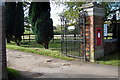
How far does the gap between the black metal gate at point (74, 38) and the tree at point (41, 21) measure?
3621mm

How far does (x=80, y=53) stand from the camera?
24.0 ft

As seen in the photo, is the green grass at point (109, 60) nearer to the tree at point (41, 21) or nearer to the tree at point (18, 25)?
the tree at point (41, 21)

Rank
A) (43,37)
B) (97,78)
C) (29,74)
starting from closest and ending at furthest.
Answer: (97,78) → (29,74) → (43,37)

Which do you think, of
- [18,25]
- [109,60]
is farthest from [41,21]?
[109,60]

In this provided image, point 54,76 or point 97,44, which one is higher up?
point 97,44

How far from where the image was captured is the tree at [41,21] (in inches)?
456

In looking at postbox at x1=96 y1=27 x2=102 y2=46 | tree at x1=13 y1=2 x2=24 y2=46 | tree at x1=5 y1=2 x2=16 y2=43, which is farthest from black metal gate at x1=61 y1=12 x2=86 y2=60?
tree at x1=5 y1=2 x2=16 y2=43

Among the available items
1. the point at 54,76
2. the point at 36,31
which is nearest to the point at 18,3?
the point at 36,31

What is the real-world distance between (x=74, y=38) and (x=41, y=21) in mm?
4899

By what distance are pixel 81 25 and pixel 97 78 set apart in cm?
339

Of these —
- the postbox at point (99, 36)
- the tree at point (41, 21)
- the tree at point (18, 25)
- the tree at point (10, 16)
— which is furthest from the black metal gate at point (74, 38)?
the tree at point (10, 16)

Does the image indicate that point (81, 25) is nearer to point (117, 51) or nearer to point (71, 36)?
point (71, 36)

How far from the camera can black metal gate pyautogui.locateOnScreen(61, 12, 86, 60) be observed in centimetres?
704

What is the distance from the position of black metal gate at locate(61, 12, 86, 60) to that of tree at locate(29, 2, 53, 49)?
143 inches
